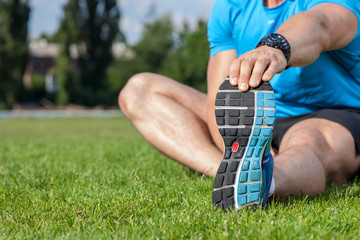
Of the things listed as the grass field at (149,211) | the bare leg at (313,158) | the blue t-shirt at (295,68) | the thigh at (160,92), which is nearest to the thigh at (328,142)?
the bare leg at (313,158)

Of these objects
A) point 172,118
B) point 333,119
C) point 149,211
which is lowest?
point 149,211

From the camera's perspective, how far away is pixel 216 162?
271 cm

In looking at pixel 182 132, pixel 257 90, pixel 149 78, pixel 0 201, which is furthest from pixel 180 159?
pixel 257 90

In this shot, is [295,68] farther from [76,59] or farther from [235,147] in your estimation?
[76,59]

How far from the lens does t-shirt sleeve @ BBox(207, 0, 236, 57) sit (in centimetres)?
279

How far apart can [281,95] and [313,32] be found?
0.87 meters

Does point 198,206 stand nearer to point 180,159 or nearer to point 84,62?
point 180,159

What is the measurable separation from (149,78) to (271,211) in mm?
1668

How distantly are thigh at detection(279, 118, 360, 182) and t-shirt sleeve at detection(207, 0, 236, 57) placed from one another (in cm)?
78

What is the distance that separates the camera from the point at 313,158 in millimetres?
2123

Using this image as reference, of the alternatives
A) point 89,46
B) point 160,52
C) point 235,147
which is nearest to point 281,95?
point 235,147

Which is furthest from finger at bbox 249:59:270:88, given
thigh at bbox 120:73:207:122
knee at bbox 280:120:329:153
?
thigh at bbox 120:73:207:122

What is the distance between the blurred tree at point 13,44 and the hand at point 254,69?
3213 cm

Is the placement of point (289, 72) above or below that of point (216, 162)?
above
